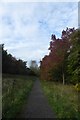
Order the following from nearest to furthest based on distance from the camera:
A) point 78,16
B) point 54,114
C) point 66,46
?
point 54,114, point 78,16, point 66,46

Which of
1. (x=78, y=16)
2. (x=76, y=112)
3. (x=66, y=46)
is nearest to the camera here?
(x=76, y=112)

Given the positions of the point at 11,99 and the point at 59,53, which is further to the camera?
the point at 59,53

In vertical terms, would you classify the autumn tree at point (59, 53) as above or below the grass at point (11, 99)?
above

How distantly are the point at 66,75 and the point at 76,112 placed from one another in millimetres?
33261

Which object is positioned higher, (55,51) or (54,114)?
(55,51)

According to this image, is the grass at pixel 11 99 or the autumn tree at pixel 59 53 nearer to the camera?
the grass at pixel 11 99

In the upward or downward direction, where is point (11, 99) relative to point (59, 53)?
downward

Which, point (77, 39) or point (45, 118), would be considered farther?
point (77, 39)

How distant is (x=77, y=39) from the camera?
77.6 feet

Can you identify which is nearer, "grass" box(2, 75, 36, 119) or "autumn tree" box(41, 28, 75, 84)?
"grass" box(2, 75, 36, 119)

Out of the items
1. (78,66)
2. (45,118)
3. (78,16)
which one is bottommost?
(45,118)


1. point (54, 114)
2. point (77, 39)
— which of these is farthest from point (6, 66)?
point (54, 114)

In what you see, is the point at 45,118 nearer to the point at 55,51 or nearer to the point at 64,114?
the point at 64,114

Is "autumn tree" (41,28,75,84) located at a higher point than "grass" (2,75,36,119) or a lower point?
higher
